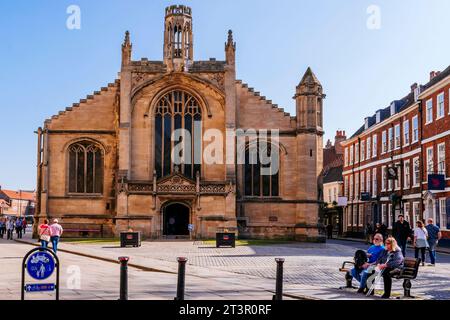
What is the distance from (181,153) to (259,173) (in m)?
5.57

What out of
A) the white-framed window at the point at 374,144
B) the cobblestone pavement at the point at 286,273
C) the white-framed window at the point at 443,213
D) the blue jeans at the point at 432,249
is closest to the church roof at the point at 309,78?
the white-framed window at the point at 443,213

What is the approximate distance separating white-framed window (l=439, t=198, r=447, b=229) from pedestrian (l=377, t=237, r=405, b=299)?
24.5m

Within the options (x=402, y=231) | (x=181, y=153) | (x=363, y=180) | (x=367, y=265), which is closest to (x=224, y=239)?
(x=402, y=231)

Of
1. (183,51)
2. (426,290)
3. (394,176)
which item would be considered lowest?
(426,290)

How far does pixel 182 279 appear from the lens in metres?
12.7

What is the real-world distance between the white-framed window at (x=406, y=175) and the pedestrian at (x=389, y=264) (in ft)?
106

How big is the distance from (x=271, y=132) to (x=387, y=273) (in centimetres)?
3135

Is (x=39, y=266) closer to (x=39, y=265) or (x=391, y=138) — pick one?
(x=39, y=265)

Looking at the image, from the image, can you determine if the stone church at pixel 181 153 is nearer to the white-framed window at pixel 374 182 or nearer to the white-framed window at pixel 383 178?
the white-framed window at pixel 383 178

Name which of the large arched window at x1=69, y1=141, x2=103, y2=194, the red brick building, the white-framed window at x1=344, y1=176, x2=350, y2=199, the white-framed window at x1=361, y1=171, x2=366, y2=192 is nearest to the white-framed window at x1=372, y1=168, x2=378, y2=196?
the red brick building
